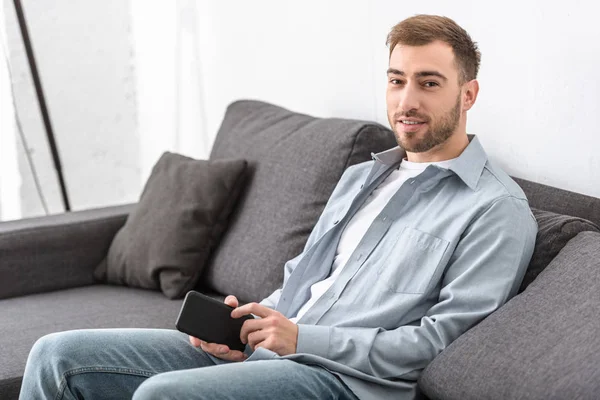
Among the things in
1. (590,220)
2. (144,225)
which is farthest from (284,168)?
(590,220)

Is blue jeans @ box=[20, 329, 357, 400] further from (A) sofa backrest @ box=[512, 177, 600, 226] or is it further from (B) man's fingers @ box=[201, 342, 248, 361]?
(A) sofa backrest @ box=[512, 177, 600, 226]

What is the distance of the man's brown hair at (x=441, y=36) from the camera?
1.98 metres

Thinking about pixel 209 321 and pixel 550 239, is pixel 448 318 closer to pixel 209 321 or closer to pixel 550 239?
pixel 550 239

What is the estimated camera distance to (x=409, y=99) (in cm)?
199

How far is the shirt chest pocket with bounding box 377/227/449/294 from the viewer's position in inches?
72.1

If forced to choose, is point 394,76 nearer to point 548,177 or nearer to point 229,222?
point 548,177

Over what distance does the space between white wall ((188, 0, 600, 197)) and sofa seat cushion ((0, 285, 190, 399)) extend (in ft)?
2.75

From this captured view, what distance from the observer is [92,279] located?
2.95 metres

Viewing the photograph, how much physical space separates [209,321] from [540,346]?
0.63 m

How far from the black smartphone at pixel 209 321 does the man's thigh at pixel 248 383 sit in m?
0.16

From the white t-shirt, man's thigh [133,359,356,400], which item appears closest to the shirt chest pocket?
the white t-shirt

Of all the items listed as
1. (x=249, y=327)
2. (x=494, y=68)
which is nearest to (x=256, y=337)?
(x=249, y=327)

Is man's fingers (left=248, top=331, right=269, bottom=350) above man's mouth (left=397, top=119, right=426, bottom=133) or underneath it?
underneath

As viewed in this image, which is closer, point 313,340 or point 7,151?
point 313,340
